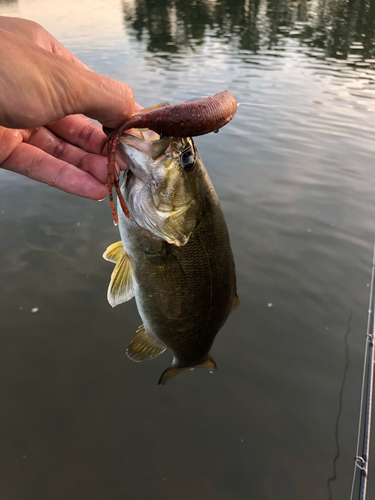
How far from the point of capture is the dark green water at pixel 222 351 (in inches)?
116

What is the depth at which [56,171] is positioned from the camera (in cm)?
204

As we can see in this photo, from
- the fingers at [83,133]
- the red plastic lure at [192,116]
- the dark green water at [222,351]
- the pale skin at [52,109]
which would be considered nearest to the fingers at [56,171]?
the pale skin at [52,109]

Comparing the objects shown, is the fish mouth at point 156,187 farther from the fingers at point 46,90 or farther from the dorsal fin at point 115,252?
the dorsal fin at point 115,252

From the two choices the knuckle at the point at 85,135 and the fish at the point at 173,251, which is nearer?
the fish at the point at 173,251

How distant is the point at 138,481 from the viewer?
114 inches

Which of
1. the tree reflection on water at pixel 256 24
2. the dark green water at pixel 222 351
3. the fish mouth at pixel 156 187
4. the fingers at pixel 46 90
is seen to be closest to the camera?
Answer: the fingers at pixel 46 90

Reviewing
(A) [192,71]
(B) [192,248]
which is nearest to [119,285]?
(B) [192,248]

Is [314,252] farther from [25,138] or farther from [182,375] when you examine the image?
[25,138]

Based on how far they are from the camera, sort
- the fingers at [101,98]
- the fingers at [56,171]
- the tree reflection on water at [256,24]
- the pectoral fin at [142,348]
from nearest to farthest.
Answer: the fingers at [101,98], the fingers at [56,171], the pectoral fin at [142,348], the tree reflection on water at [256,24]

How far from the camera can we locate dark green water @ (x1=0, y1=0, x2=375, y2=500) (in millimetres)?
2953

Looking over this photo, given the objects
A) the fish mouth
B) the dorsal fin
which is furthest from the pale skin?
the dorsal fin

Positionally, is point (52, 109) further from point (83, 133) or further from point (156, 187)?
point (83, 133)

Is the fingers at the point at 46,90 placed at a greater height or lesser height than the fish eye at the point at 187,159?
greater

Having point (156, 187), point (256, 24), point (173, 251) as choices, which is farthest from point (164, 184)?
point (256, 24)
